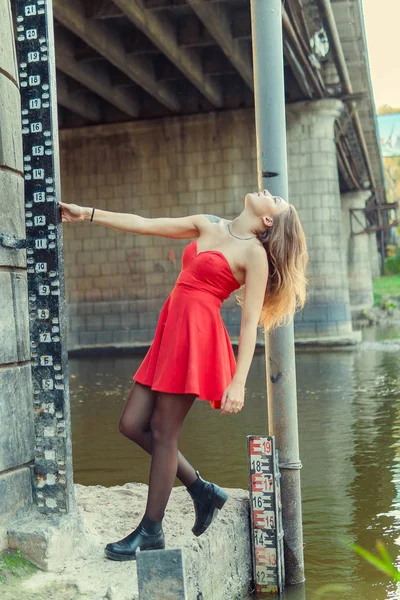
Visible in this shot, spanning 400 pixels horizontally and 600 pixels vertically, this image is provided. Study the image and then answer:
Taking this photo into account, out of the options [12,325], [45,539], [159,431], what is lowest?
[45,539]

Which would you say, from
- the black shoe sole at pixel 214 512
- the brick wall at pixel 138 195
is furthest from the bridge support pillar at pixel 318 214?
the black shoe sole at pixel 214 512

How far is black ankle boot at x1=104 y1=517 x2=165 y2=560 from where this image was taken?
3.27 m

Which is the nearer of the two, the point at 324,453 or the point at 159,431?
the point at 159,431

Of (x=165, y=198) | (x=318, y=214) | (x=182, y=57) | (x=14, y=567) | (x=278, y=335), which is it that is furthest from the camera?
(x=165, y=198)

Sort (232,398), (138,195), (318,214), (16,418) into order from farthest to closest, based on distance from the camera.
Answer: (138,195) < (318,214) < (16,418) < (232,398)

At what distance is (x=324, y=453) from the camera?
675cm

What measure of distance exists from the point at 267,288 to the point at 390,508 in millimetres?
2170

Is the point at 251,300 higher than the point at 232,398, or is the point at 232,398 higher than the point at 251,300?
the point at 251,300

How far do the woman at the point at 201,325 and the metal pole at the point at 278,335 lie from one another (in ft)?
1.82

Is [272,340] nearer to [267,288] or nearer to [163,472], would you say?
[267,288]

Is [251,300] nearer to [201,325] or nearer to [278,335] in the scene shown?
[201,325]

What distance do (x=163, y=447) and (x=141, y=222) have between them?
0.99 m

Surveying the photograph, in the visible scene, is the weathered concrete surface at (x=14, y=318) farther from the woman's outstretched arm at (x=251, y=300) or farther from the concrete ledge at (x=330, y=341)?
the concrete ledge at (x=330, y=341)

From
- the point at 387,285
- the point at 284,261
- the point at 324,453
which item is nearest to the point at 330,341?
the point at 324,453
